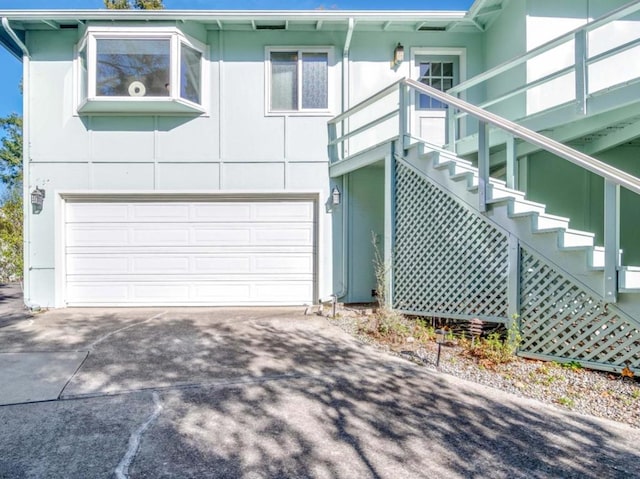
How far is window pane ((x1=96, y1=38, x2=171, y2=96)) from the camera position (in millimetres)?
6414

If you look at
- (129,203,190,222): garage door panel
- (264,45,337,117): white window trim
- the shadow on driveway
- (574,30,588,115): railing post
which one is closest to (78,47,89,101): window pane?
(129,203,190,222): garage door panel

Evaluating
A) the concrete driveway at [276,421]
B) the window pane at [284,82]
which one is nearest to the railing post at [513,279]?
the concrete driveway at [276,421]

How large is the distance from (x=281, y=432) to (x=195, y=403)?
0.86m

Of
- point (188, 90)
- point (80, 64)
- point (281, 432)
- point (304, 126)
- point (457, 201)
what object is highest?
point (80, 64)

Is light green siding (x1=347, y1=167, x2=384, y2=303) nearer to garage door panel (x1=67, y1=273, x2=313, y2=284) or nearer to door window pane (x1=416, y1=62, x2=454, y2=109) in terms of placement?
garage door panel (x1=67, y1=273, x2=313, y2=284)

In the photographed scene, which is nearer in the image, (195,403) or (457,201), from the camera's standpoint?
(195,403)

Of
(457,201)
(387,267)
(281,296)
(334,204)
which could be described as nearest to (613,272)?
(457,201)

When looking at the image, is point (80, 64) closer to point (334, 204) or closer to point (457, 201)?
point (334, 204)

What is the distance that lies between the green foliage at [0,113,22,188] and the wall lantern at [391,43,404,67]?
19.2 meters

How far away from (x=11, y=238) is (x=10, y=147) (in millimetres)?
14041

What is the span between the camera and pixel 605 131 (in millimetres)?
5180

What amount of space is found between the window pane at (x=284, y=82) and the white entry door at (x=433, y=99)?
234cm

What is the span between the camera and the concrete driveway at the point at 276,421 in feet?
7.31

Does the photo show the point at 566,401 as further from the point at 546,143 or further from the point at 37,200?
the point at 37,200
